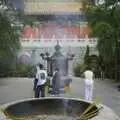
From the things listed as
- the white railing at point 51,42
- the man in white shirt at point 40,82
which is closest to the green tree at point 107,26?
the white railing at point 51,42

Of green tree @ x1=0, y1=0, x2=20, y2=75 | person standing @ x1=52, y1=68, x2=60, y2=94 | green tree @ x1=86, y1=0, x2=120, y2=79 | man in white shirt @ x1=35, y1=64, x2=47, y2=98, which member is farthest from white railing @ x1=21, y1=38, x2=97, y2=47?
man in white shirt @ x1=35, y1=64, x2=47, y2=98

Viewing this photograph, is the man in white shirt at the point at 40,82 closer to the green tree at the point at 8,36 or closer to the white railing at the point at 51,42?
the green tree at the point at 8,36

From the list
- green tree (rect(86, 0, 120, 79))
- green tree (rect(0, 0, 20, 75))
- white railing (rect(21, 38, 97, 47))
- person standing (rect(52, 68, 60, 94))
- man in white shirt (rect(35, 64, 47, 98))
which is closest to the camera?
Result: man in white shirt (rect(35, 64, 47, 98))

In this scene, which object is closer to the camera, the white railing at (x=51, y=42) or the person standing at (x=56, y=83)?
the person standing at (x=56, y=83)

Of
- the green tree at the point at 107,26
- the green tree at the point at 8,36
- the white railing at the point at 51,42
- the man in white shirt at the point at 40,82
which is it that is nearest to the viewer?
the man in white shirt at the point at 40,82

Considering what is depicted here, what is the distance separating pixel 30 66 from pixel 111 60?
579 cm

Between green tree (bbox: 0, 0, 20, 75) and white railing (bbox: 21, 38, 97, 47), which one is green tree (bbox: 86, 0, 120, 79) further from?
green tree (bbox: 0, 0, 20, 75)

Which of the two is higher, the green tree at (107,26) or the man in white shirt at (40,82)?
the green tree at (107,26)

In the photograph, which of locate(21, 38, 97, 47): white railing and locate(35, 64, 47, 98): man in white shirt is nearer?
locate(35, 64, 47, 98): man in white shirt

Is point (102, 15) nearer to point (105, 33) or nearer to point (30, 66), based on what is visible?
point (105, 33)

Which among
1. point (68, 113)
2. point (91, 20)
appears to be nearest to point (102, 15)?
point (91, 20)

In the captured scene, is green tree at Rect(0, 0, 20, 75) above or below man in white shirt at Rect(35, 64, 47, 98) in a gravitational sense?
above

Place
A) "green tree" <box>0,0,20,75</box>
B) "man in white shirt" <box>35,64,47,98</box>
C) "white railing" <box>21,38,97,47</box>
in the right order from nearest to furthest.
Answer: "man in white shirt" <box>35,64,47,98</box> < "green tree" <box>0,0,20,75</box> < "white railing" <box>21,38,97,47</box>

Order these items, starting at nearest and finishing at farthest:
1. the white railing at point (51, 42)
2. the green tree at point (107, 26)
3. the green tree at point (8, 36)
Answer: the green tree at point (8, 36) → the green tree at point (107, 26) → the white railing at point (51, 42)
